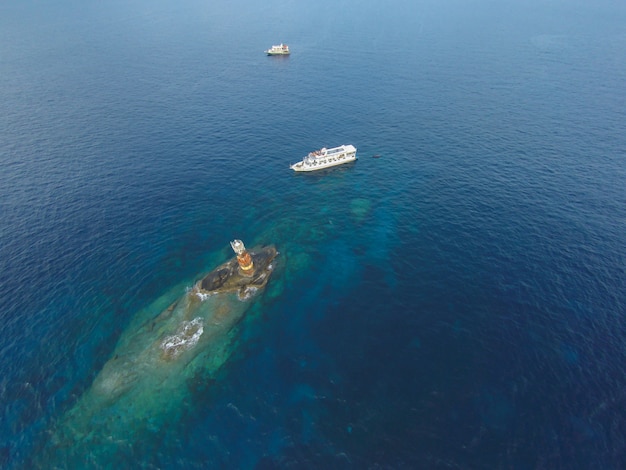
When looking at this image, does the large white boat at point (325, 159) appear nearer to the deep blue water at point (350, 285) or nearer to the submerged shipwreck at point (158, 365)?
the deep blue water at point (350, 285)

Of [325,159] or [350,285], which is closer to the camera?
[350,285]

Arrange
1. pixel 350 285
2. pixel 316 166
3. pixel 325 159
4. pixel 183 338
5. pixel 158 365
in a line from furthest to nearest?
pixel 316 166
pixel 325 159
pixel 350 285
pixel 183 338
pixel 158 365

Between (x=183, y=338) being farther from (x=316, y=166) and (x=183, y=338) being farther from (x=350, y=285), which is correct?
(x=316, y=166)

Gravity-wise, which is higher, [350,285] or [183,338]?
[350,285]

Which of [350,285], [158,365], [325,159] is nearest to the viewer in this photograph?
[158,365]

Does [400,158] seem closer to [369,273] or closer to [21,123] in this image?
[369,273]

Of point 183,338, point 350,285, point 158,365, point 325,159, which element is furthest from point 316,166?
point 158,365

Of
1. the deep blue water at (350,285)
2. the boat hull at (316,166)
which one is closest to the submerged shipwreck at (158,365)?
the deep blue water at (350,285)

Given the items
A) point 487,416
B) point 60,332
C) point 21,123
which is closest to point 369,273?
point 487,416
